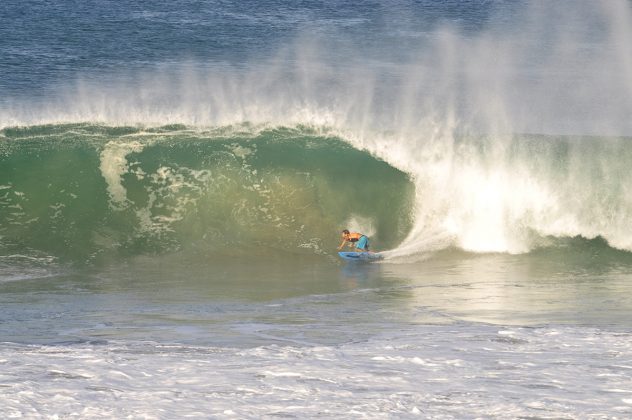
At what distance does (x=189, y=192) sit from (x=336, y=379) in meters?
10.3

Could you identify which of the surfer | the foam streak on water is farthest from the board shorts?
the foam streak on water

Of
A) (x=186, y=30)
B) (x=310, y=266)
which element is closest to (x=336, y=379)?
(x=310, y=266)

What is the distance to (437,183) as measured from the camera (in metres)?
17.7

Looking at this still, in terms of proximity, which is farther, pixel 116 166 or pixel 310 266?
pixel 116 166

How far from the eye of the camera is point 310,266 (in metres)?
14.7

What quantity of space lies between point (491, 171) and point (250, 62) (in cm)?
3272

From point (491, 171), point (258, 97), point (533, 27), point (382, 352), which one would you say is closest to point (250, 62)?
point (258, 97)

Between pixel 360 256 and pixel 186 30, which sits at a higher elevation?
pixel 186 30

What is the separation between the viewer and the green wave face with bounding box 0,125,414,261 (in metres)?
15.9

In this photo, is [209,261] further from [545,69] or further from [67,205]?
[545,69]

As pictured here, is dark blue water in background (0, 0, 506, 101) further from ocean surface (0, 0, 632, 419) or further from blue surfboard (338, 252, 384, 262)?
blue surfboard (338, 252, 384, 262)

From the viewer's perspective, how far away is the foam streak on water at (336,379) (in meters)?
6.78

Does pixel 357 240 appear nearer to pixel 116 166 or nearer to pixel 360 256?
pixel 360 256

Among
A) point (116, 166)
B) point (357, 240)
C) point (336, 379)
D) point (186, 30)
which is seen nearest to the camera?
point (336, 379)
